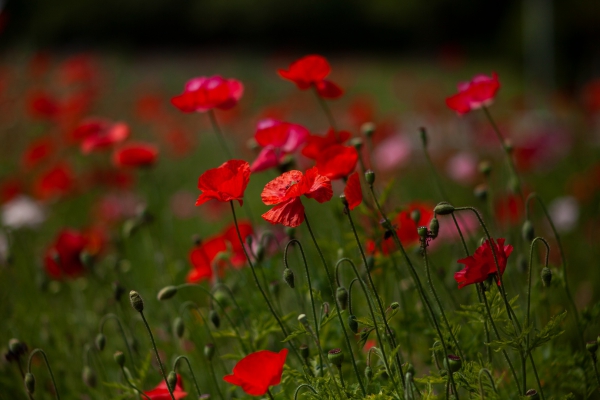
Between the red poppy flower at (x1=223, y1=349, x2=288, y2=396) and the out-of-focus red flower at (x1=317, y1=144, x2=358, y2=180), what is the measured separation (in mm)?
427

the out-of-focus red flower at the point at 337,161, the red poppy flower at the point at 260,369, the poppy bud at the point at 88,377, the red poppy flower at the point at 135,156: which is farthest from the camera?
the red poppy flower at the point at 135,156

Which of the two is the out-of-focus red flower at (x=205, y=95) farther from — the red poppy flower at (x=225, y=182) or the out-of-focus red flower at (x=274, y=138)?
the red poppy flower at (x=225, y=182)

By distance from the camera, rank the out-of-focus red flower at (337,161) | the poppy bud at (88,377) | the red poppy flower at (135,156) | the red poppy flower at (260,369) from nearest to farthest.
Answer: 1. the red poppy flower at (260,369)
2. the out-of-focus red flower at (337,161)
3. the poppy bud at (88,377)
4. the red poppy flower at (135,156)

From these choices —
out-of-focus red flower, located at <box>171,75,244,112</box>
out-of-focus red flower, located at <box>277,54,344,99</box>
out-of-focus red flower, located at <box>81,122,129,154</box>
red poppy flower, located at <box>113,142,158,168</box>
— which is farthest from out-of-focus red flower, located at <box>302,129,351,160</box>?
out-of-focus red flower, located at <box>81,122,129,154</box>

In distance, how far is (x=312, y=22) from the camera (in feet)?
60.1

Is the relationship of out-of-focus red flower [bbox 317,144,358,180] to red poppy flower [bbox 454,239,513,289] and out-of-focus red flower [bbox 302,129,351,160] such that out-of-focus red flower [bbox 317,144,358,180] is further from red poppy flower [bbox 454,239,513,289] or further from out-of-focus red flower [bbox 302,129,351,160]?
red poppy flower [bbox 454,239,513,289]

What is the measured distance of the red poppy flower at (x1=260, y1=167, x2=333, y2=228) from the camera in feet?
4.06

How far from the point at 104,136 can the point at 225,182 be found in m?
1.14

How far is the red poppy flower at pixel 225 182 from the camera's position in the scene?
128 cm

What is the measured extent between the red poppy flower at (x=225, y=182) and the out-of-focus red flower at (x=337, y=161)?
0.21 metres

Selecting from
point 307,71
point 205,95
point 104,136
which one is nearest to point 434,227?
point 307,71

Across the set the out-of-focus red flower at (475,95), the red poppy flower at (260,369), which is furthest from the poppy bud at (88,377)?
the out-of-focus red flower at (475,95)

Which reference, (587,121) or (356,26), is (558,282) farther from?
(356,26)

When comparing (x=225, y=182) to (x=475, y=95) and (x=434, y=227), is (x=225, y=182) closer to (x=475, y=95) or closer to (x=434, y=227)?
(x=434, y=227)
